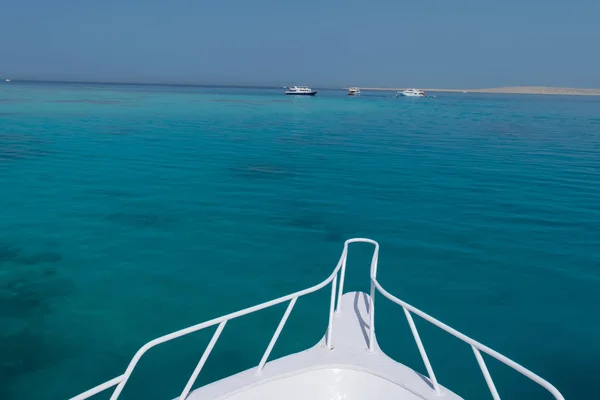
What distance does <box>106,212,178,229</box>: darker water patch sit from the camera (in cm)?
1420

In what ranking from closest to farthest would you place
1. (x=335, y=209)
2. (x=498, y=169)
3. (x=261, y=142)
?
1. (x=335, y=209)
2. (x=498, y=169)
3. (x=261, y=142)

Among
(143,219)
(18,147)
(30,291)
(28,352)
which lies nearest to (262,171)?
(143,219)

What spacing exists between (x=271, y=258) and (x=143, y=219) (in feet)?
16.8

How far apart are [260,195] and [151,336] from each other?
32.3 ft

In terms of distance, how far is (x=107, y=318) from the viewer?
9.02 meters

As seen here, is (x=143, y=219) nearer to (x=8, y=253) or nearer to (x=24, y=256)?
(x=24, y=256)

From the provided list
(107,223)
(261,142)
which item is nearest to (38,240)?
(107,223)

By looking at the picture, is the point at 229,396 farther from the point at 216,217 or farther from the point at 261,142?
the point at 261,142

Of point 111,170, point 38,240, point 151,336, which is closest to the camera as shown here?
point 151,336

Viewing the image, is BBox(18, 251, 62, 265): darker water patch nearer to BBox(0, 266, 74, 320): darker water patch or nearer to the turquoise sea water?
the turquoise sea water

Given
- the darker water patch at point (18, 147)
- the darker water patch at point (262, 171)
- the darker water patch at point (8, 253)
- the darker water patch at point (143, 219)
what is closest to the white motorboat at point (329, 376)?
the darker water patch at point (8, 253)

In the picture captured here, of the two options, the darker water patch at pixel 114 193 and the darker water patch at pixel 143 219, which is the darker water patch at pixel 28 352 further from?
the darker water patch at pixel 114 193

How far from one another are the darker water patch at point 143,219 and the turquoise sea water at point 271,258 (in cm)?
13

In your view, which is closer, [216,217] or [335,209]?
[216,217]
